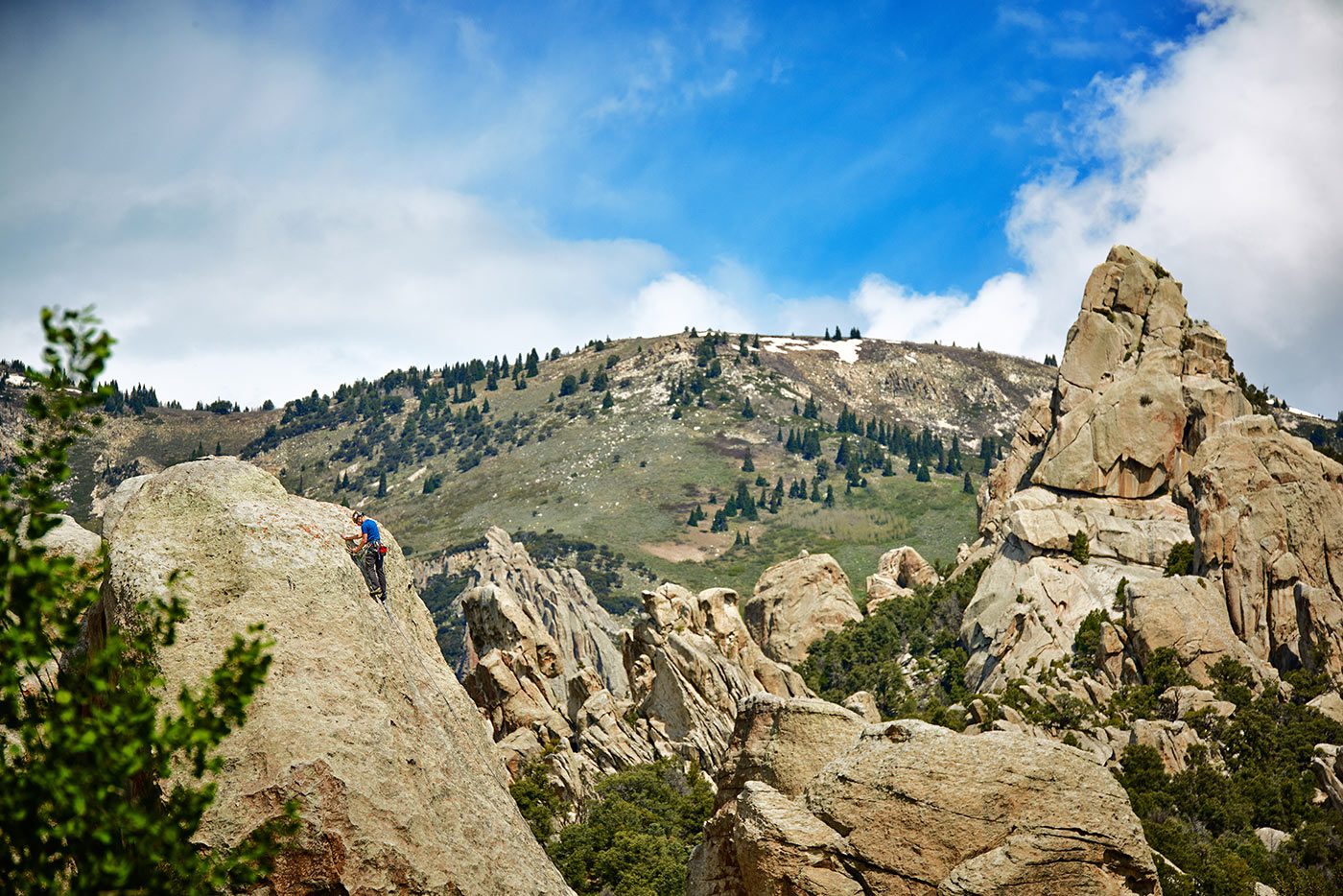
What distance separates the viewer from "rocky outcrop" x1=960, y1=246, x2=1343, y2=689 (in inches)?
2886

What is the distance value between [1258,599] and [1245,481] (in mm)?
8126

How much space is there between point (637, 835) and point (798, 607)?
169ft

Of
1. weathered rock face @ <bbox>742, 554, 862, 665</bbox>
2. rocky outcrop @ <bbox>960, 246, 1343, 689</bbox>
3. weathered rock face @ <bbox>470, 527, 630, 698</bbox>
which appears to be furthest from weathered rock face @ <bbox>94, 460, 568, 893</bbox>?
weathered rock face @ <bbox>742, 554, 862, 665</bbox>

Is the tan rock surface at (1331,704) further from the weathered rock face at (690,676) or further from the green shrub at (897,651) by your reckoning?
the weathered rock face at (690,676)

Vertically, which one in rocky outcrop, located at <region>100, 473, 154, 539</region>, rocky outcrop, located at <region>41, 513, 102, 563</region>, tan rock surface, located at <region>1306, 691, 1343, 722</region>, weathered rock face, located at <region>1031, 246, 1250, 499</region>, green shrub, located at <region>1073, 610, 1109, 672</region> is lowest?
rocky outcrop, located at <region>41, 513, 102, 563</region>

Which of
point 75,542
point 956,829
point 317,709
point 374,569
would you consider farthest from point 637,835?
point 317,709

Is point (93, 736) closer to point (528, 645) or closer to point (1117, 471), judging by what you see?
point (528, 645)

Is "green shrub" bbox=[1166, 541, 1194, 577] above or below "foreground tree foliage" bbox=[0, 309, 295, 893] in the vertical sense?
above

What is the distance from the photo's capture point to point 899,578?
116812 mm

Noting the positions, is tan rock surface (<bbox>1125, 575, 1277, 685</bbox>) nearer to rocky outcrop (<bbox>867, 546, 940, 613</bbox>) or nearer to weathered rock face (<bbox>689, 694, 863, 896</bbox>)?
rocky outcrop (<bbox>867, 546, 940, 613</bbox>)

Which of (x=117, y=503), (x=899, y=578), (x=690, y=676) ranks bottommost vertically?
(x=690, y=676)

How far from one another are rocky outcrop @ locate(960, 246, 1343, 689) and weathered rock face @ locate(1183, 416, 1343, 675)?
86mm

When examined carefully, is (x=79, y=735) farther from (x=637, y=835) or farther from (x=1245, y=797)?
(x=1245, y=797)

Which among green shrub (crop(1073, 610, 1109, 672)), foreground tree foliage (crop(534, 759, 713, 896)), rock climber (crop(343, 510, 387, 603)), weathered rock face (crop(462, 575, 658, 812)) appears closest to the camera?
rock climber (crop(343, 510, 387, 603))
